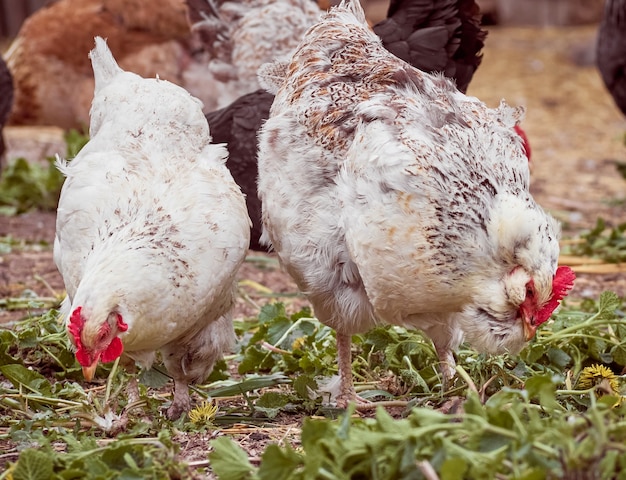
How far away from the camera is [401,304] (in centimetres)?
269

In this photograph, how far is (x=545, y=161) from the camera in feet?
27.3

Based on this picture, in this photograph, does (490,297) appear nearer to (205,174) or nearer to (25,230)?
(205,174)

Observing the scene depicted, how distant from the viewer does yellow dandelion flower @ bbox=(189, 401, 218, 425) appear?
2.92 metres

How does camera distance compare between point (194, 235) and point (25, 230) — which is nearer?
point (194, 235)

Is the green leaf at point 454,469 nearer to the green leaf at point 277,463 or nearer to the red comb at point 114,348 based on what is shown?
the green leaf at point 277,463

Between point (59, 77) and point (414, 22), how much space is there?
310 cm

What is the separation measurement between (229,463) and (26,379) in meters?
1.11

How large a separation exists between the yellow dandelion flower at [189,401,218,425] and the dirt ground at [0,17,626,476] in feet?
0.28

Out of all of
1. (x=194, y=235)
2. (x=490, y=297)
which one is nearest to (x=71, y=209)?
(x=194, y=235)

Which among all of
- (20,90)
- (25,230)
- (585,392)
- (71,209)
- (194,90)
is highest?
(71,209)

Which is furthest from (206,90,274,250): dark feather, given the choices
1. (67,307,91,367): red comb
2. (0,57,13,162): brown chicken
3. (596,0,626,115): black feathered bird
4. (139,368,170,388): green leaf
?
(596,0,626,115): black feathered bird

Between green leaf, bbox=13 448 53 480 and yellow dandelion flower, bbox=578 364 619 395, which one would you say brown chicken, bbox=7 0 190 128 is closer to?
yellow dandelion flower, bbox=578 364 619 395

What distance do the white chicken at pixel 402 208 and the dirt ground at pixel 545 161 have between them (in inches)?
21.4

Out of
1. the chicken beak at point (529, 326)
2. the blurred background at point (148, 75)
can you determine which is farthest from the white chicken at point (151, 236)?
the blurred background at point (148, 75)
